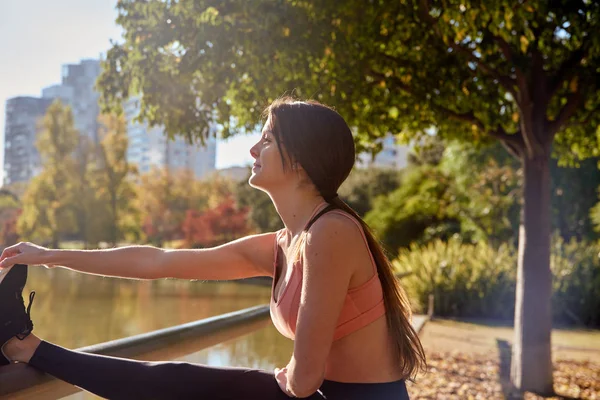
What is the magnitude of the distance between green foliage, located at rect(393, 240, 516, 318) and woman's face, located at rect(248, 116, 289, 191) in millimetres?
9131

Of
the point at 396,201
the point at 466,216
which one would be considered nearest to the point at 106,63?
the point at 466,216

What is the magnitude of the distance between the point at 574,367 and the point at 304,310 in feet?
20.1

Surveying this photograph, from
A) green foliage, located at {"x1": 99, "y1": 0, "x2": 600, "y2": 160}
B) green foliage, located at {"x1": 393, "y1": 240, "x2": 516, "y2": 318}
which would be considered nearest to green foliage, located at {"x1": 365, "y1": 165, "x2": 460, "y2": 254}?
green foliage, located at {"x1": 393, "y1": 240, "x2": 516, "y2": 318}

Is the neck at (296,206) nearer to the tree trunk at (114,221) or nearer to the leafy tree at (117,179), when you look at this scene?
the tree trunk at (114,221)

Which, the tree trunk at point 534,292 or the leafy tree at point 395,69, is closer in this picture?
the leafy tree at point 395,69

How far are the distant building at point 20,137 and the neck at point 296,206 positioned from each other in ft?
297

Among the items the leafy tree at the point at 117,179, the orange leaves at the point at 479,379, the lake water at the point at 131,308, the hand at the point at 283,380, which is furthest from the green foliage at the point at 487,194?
the leafy tree at the point at 117,179

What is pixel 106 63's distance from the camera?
17.9ft

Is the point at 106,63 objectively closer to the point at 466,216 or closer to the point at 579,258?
the point at 579,258

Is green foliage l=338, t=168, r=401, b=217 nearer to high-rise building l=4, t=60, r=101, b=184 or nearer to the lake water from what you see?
the lake water

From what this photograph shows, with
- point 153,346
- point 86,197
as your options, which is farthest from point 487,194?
point 86,197

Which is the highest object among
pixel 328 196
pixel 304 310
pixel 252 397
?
pixel 328 196

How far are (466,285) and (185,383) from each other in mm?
9745

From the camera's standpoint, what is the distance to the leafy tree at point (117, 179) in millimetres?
31547
